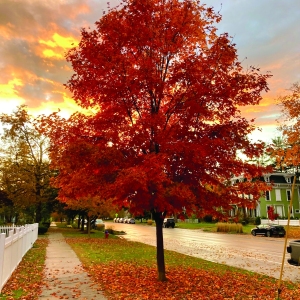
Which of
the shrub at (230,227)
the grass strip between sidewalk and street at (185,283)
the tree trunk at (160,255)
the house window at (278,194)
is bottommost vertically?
the shrub at (230,227)

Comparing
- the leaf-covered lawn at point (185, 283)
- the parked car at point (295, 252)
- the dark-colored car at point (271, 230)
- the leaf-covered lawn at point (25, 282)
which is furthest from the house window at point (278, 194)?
the leaf-covered lawn at point (25, 282)

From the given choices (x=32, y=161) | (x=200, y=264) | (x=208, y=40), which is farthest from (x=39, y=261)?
(x=32, y=161)

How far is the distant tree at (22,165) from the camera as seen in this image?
35.6 metres

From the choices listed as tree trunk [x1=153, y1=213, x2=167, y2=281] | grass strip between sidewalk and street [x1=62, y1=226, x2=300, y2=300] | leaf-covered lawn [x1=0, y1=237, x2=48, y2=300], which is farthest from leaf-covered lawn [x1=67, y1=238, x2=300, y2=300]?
leaf-covered lawn [x1=0, y1=237, x2=48, y2=300]

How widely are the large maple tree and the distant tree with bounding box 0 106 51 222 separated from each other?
28071mm

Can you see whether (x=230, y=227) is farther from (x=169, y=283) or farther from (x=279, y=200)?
(x=169, y=283)

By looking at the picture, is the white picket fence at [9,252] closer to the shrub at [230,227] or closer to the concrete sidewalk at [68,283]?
the concrete sidewalk at [68,283]

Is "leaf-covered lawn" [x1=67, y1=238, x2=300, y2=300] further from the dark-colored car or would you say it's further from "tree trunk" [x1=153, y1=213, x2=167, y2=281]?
the dark-colored car

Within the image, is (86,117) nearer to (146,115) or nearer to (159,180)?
(146,115)

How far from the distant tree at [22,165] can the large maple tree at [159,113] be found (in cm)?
2807

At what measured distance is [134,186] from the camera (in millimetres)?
7473

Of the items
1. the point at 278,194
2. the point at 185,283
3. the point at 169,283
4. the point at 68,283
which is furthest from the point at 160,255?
the point at 278,194

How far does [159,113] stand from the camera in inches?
346

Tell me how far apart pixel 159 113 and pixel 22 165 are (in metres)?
31.5
